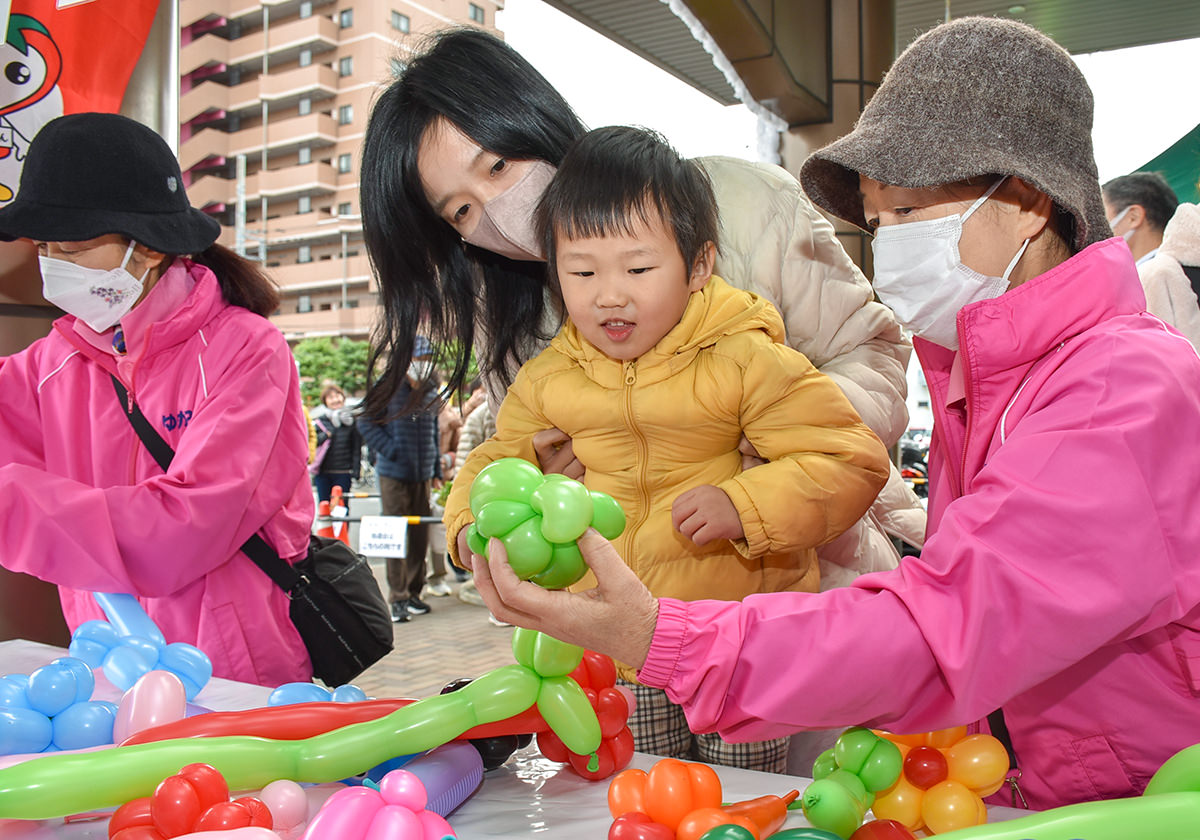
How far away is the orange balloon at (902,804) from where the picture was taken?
1.07m

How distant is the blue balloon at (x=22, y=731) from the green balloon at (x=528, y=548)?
911 millimetres

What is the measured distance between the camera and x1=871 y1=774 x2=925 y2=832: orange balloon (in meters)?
1.07

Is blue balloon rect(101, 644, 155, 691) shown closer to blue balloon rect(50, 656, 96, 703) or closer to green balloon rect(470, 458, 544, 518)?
blue balloon rect(50, 656, 96, 703)

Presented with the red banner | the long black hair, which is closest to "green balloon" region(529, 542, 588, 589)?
the long black hair

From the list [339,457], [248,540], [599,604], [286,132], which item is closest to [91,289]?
[248,540]

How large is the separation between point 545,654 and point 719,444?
541 mm

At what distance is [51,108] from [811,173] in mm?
2279

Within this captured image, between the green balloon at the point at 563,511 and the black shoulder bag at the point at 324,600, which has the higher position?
the green balloon at the point at 563,511

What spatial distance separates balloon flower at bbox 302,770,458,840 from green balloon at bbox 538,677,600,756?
22cm

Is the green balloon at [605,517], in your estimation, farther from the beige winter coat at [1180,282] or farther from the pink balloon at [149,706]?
the beige winter coat at [1180,282]

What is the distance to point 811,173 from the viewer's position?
1.44m

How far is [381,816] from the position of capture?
3.10 feet

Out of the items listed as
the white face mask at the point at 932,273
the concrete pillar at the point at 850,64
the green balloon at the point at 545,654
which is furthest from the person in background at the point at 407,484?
the white face mask at the point at 932,273

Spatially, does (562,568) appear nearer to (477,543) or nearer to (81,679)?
(477,543)
